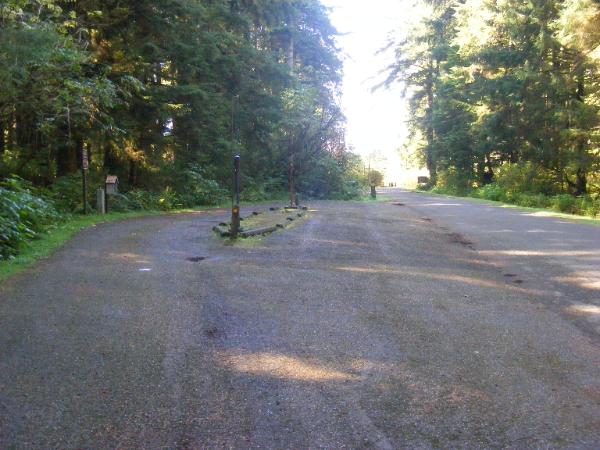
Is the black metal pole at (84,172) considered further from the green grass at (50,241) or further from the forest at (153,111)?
the forest at (153,111)

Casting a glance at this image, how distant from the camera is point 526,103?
28.3 meters

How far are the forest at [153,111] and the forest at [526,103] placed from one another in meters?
9.24

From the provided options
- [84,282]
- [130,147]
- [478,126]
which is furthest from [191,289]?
[478,126]

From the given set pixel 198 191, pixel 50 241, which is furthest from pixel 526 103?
pixel 50 241

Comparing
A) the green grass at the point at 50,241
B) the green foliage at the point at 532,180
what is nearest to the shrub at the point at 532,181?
the green foliage at the point at 532,180

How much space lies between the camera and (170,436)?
3449 mm

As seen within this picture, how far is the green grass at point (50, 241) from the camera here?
858 centimetres

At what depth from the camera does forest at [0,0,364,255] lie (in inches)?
538

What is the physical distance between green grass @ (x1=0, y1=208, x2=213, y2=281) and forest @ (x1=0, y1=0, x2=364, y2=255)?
1.43 ft

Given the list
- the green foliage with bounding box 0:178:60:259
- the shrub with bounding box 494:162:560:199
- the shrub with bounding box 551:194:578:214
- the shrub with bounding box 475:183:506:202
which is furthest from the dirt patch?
the shrub with bounding box 475:183:506:202

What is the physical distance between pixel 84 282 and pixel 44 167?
15439 millimetres

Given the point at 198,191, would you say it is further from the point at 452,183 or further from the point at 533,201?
the point at 452,183

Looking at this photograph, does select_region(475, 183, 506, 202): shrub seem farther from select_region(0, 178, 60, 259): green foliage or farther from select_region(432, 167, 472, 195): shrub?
select_region(0, 178, 60, 259): green foliage

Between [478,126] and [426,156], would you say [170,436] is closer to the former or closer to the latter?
[478,126]
